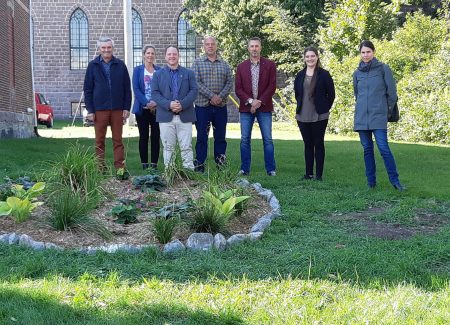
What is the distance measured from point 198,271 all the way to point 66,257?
1067mm

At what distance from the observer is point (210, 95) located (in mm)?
8672

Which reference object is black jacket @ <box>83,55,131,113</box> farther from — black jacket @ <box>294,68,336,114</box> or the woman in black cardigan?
black jacket @ <box>294,68,336,114</box>

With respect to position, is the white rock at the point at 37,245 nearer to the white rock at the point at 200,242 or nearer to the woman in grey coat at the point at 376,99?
the white rock at the point at 200,242

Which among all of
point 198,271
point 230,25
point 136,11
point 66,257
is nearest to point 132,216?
point 66,257

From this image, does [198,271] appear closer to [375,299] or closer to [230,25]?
[375,299]

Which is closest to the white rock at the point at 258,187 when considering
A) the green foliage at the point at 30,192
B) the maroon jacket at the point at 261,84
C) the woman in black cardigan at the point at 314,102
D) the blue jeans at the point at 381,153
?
the woman in black cardigan at the point at 314,102

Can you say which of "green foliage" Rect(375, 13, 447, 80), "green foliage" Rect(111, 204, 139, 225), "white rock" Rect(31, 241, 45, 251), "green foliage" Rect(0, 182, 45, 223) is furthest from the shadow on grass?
"green foliage" Rect(375, 13, 447, 80)

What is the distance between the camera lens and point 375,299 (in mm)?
3557

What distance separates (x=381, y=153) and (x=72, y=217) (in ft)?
13.2

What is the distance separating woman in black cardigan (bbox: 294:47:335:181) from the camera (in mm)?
8297

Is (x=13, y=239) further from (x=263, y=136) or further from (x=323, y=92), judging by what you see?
(x=323, y=92)

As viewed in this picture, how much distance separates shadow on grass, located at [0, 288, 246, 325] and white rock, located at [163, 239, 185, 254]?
1155 millimetres

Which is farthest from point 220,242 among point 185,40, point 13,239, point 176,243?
point 185,40

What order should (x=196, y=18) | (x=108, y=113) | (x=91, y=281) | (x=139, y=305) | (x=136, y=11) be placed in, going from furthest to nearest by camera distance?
(x=136, y=11) < (x=196, y=18) < (x=108, y=113) < (x=91, y=281) < (x=139, y=305)
